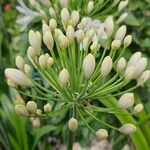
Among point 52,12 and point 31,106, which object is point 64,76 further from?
point 52,12

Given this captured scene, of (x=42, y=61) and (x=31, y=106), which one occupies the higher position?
(x=42, y=61)

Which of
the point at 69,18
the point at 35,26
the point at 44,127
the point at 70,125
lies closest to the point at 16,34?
the point at 44,127

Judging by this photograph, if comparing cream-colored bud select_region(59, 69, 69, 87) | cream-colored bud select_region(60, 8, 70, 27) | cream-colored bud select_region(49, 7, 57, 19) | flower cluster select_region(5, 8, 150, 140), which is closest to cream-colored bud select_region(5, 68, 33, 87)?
flower cluster select_region(5, 8, 150, 140)

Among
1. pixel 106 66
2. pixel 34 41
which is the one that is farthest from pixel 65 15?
pixel 106 66

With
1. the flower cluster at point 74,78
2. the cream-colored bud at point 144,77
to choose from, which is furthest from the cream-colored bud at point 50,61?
the cream-colored bud at point 144,77

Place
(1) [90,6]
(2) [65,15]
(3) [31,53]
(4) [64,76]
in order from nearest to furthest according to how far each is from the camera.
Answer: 1. (4) [64,76]
2. (3) [31,53]
3. (2) [65,15]
4. (1) [90,6]

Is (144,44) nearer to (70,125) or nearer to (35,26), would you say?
(35,26)

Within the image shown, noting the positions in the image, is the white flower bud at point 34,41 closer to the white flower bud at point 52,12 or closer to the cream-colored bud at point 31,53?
the cream-colored bud at point 31,53

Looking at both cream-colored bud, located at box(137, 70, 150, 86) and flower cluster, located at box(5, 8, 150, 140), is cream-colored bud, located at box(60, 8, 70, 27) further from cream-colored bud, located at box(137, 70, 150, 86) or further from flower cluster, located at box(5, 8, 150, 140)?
cream-colored bud, located at box(137, 70, 150, 86)

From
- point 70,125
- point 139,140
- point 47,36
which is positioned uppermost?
point 47,36
